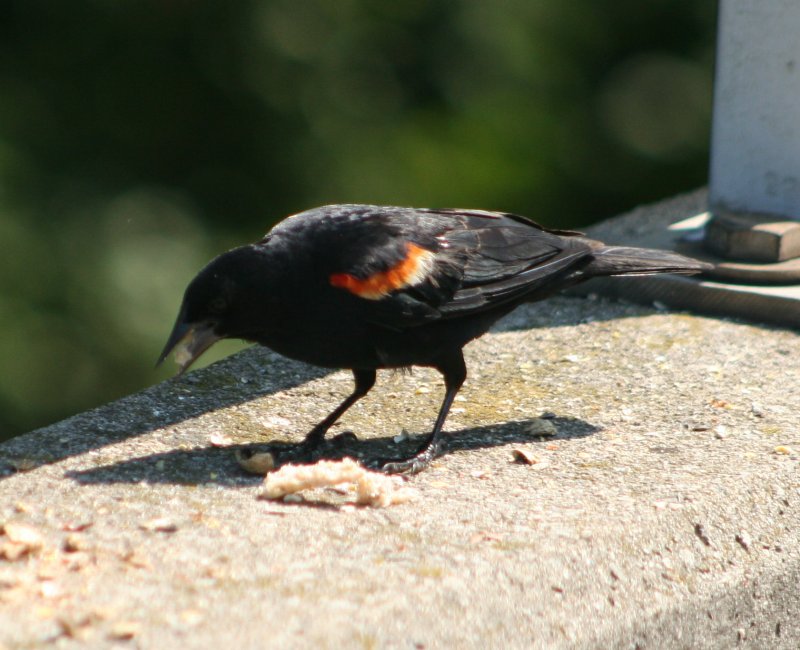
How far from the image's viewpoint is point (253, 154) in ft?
17.0

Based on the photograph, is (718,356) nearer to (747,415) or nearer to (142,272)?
(747,415)

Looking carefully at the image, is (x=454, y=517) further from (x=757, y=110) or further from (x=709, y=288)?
(x=757, y=110)

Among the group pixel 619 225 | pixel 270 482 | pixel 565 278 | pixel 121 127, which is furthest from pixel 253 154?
pixel 270 482

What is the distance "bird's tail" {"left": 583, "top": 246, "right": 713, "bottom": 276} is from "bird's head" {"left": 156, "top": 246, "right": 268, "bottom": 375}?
106 centimetres

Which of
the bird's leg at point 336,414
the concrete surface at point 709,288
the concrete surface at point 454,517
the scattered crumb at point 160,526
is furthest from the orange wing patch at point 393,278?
the concrete surface at point 709,288

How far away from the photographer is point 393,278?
3.21m

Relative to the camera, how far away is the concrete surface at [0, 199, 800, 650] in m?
2.22

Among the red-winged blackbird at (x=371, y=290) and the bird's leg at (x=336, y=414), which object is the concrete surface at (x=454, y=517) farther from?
the red-winged blackbird at (x=371, y=290)

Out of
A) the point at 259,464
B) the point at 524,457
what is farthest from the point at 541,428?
the point at 259,464

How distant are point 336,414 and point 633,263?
1.02 metres

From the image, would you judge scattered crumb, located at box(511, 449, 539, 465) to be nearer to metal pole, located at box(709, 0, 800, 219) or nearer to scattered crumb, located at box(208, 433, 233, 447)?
scattered crumb, located at box(208, 433, 233, 447)

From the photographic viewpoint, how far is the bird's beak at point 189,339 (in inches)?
123

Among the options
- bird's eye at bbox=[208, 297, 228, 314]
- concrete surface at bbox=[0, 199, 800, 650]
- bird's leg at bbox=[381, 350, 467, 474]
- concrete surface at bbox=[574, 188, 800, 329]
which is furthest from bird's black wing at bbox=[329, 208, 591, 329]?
concrete surface at bbox=[574, 188, 800, 329]

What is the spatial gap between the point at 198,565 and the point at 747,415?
1.74 metres
